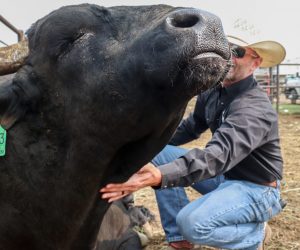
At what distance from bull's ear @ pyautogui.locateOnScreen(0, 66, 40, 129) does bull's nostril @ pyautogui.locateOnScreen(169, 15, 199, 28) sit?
0.95 meters

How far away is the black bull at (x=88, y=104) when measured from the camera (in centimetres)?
210

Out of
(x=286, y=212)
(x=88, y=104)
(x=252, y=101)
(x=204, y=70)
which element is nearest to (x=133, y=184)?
(x=88, y=104)

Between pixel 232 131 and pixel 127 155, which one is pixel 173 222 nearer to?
pixel 232 131

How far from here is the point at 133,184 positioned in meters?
2.93

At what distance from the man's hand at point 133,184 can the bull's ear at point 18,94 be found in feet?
2.06

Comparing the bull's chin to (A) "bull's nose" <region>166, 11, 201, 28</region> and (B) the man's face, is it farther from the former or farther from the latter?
(B) the man's face

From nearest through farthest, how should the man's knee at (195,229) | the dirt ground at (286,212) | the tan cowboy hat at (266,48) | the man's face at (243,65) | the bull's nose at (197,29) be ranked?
the bull's nose at (197,29), the man's knee at (195,229), the man's face at (243,65), the tan cowboy hat at (266,48), the dirt ground at (286,212)

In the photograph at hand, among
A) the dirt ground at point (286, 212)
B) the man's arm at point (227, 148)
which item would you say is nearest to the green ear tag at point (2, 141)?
the man's arm at point (227, 148)

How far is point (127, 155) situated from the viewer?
104 inches

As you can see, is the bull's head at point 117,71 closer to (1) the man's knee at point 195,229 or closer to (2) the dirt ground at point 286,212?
(1) the man's knee at point 195,229

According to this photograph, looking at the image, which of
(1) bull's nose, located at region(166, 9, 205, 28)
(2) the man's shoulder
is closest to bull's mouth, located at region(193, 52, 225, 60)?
(1) bull's nose, located at region(166, 9, 205, 28)

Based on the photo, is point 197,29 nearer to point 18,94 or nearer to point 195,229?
point 18,94

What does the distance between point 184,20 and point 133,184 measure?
1.18m

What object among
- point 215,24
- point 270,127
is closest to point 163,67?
point 215,24
